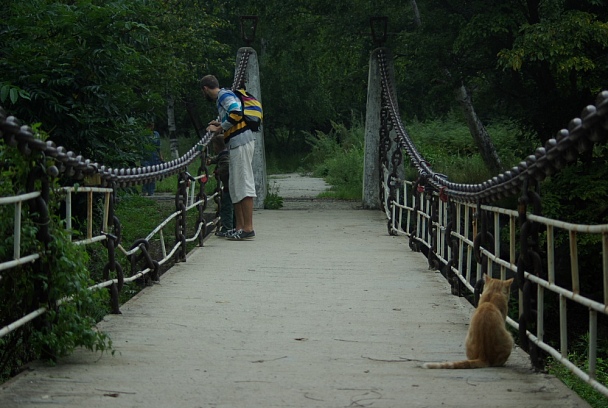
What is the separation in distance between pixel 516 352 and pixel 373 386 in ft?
3.86

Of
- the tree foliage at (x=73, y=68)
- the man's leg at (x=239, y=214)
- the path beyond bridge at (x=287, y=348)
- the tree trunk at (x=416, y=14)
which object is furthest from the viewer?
the tree trunk at (x=416, y=14)

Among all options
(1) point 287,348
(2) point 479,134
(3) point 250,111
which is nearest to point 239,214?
(3) point 250,111

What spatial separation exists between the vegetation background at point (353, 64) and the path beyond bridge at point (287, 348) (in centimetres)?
61

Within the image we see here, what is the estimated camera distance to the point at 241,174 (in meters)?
11.6

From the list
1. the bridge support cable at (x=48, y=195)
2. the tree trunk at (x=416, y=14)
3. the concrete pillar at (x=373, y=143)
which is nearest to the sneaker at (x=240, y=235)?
the bridge support cable at (x=48, y=195)

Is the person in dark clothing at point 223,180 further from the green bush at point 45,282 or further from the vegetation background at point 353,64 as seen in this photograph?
the green bush at point 45,282

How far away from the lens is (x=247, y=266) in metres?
9.70

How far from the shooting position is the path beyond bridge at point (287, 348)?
453 cm

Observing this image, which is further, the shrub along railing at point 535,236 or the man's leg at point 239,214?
the man's leg at point 239,214

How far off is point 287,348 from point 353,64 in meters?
16.5

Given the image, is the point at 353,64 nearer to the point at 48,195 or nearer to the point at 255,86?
the point at 255,86

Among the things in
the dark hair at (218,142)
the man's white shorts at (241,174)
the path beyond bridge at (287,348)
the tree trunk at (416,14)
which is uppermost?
the tree trunk at (416,14)

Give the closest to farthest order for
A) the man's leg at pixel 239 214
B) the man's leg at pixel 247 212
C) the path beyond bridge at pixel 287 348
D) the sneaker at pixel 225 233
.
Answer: the path beyond bridge at pixel 287 348
the man's leg at pixel 247 212
the man's leg at pixel 239 214
the sneaker at pixel 225 233

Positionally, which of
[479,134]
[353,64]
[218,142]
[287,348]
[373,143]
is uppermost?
[353,64]
